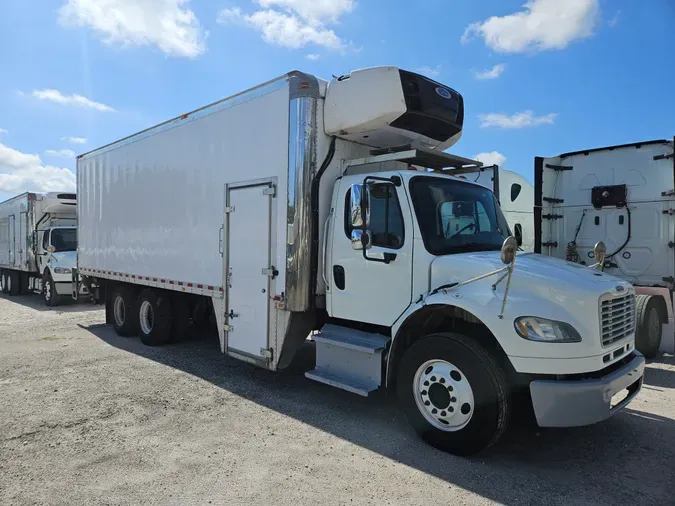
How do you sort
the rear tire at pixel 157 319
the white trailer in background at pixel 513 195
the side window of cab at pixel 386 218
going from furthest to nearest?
the white trailer in background at pixel 513 195 → the rear tire at pixel 157 319 → the side window of cab at pixel 386 218

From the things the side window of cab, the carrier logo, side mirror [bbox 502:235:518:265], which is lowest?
side mirror [bbox 502:235:518:265]

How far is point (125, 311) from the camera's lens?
29.7 feet

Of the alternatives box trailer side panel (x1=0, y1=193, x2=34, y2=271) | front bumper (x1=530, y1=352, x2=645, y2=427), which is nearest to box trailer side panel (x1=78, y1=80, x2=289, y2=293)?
front bumper (x1=530, y1=352, x2=645, y2=427)

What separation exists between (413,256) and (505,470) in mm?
1902

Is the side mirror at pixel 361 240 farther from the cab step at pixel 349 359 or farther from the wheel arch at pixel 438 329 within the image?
the cab step at pixel 349 359

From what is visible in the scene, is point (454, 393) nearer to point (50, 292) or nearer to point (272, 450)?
point (272, 450)

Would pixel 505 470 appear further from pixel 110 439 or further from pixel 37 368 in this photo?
pixel 37 368

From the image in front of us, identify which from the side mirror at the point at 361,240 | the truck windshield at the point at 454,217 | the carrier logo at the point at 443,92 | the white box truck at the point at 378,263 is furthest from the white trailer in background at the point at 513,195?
the side mirror at the point at 361,240

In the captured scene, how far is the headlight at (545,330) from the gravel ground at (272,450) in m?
1.07

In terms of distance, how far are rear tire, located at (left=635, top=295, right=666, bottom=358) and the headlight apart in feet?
14.1

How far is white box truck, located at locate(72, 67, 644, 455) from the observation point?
147 inches

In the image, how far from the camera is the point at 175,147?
7488 millimetres

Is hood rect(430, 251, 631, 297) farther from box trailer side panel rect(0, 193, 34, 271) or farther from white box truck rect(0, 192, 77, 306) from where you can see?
box trailer side panel rect(0, 193, 34, 271)

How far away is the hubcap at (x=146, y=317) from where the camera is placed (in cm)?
841
